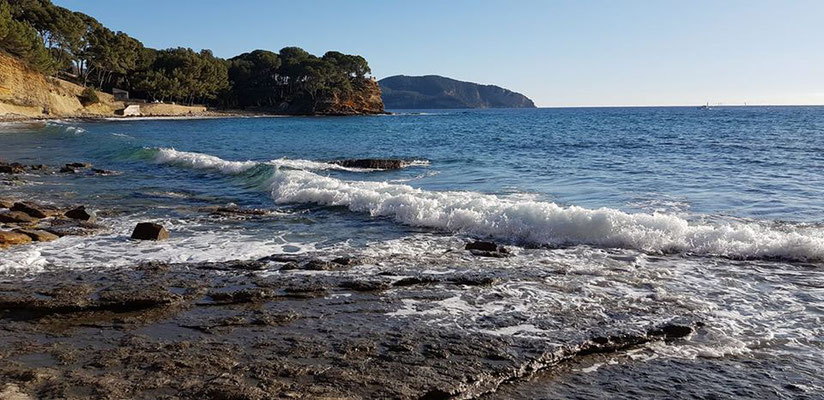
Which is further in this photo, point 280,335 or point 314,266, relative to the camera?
point 314,266

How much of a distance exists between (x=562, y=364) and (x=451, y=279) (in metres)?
2.88

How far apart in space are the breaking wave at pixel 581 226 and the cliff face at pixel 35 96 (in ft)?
188

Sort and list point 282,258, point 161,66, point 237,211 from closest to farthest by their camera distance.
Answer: point 282,258, point 237,211, point 161,66

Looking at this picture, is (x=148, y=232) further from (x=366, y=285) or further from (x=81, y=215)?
(x=366, y=285)

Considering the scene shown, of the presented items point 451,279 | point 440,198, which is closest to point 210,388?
point 451,279

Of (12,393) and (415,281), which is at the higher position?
(12,393)

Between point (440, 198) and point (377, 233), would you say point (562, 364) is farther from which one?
point (440, 198)

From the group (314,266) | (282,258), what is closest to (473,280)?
(314,266)

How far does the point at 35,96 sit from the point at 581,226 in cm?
7131

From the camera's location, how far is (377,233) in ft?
39.0

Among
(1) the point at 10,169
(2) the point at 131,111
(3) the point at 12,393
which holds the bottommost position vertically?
(1) the point at 10,169

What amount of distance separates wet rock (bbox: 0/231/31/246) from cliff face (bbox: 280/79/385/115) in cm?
11044

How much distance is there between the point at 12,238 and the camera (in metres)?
10.0

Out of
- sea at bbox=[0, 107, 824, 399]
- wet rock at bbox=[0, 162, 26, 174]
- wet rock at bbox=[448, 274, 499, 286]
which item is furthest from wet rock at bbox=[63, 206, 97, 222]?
wet rock at bbox=[0, 162, 26, 174]
